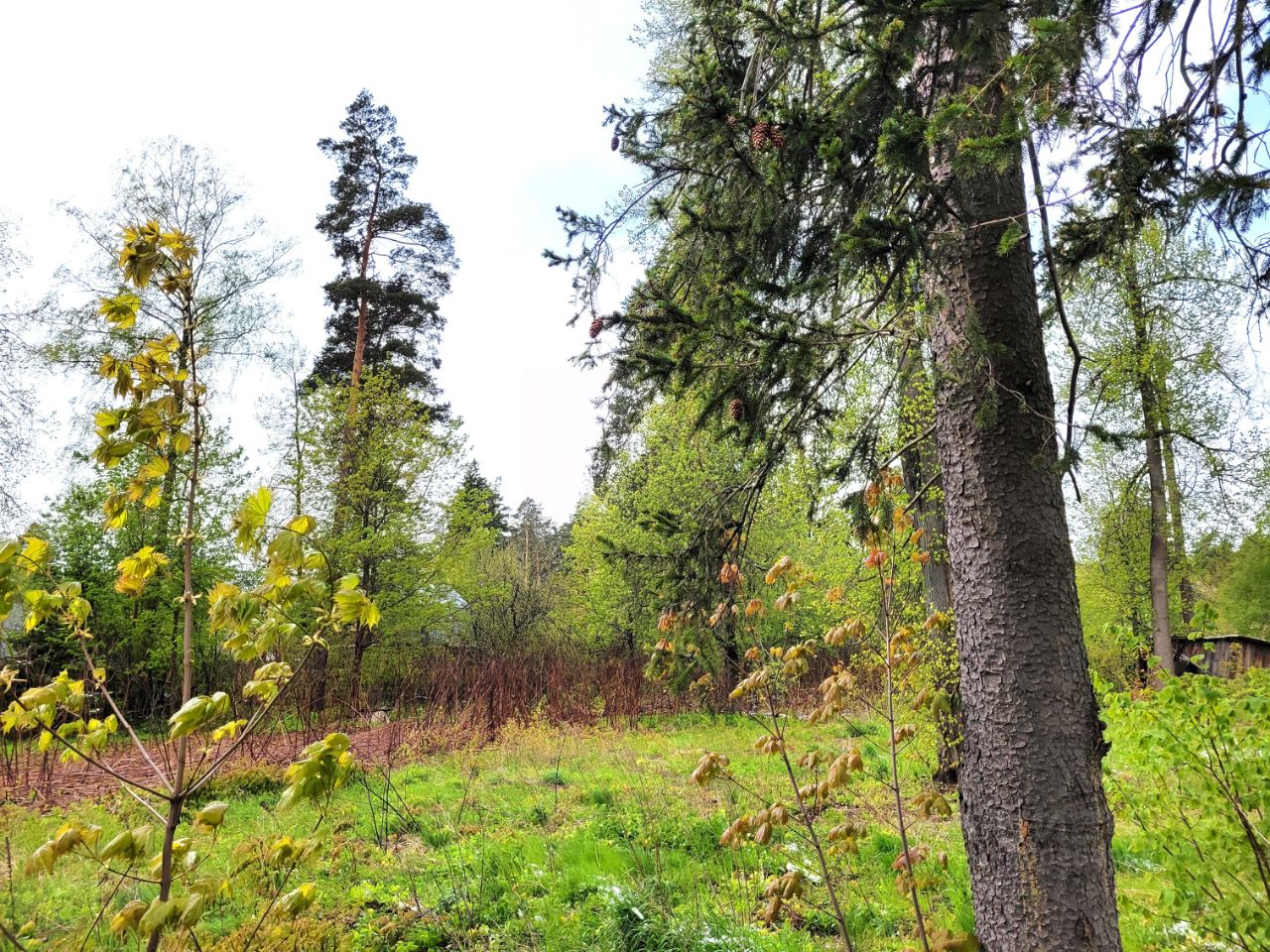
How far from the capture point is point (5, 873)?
392cm

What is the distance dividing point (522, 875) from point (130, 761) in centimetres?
612

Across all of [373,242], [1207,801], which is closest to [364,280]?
[373,242]

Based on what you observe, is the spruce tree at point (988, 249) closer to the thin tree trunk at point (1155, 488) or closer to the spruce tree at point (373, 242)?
the thin tree trunk at point (1155, 488)

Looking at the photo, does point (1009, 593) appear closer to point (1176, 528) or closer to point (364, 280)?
point (1176, 528)

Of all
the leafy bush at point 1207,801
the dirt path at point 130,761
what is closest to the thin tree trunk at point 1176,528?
the leafy bush at point 1207,801

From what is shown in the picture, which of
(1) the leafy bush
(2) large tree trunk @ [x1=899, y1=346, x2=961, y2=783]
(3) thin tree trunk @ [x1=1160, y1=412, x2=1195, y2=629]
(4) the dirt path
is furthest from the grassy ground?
→ (3) thin tree trunk @ [x1=1160, y1=412, x2=1195, y2=629]

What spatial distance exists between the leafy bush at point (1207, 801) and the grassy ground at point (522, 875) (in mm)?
574

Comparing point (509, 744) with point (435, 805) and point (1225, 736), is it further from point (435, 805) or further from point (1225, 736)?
point (1225, 736)

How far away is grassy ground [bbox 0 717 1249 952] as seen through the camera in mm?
3023

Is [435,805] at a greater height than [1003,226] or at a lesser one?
lesser

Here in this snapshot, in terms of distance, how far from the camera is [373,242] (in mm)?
15102

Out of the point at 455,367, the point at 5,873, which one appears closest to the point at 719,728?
the point at 5,873

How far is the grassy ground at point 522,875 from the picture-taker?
3.02 metres

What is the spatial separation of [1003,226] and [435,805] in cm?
555
